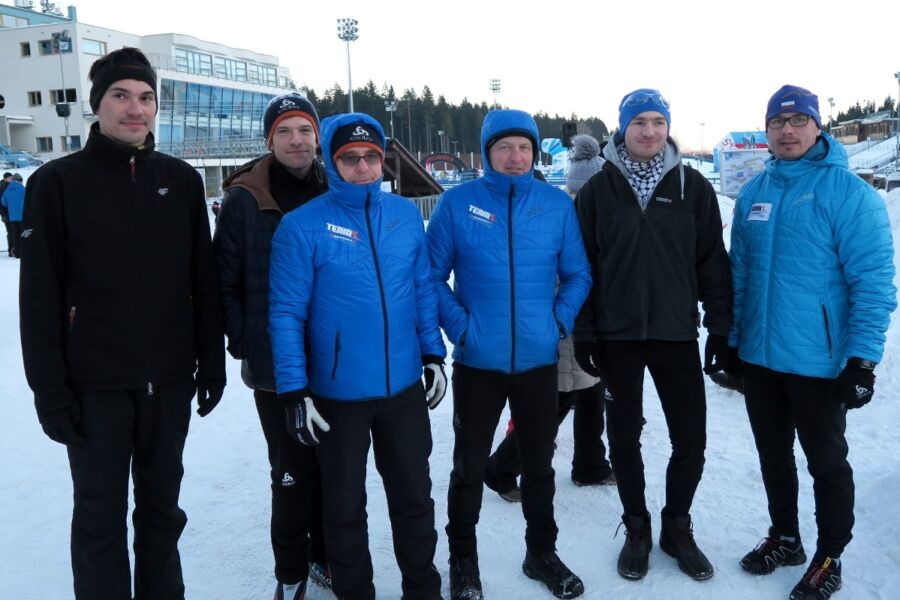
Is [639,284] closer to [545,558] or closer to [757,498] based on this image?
[545,558]

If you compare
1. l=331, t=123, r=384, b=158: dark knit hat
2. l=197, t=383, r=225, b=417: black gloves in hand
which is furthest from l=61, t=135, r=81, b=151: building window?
l=331, t=123, r=384, b=158: dark knit hat

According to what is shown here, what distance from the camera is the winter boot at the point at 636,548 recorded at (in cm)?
309

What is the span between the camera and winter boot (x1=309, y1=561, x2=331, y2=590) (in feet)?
10.1

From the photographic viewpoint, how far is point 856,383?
8.83 feet

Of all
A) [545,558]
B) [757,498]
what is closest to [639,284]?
[545,558]

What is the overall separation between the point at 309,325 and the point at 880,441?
3.76 m

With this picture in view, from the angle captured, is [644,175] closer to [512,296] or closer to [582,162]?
[512,296]

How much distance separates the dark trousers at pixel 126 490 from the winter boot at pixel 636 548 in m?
1.94

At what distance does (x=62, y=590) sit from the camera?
2994mm

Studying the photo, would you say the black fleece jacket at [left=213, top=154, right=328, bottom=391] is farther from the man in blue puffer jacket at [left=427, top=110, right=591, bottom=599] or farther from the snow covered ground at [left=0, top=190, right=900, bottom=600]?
the snow covered ground at [left=0, top=190, right=900, bottom=600]

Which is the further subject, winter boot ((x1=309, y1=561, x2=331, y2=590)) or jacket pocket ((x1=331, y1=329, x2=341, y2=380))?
winter boot ((x1=309, y1=561, x2=331, y2=590))

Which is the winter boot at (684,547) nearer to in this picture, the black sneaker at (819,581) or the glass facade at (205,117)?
the black sneaker at (819,581)

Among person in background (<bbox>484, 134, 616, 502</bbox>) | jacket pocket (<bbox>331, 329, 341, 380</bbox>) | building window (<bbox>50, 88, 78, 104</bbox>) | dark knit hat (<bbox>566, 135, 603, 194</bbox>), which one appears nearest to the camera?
jacket pocket (<bbox>331, 329, 341, 380</bbox>)

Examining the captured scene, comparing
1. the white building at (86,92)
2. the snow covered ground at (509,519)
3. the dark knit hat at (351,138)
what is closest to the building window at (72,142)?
the white building at (86,92)
